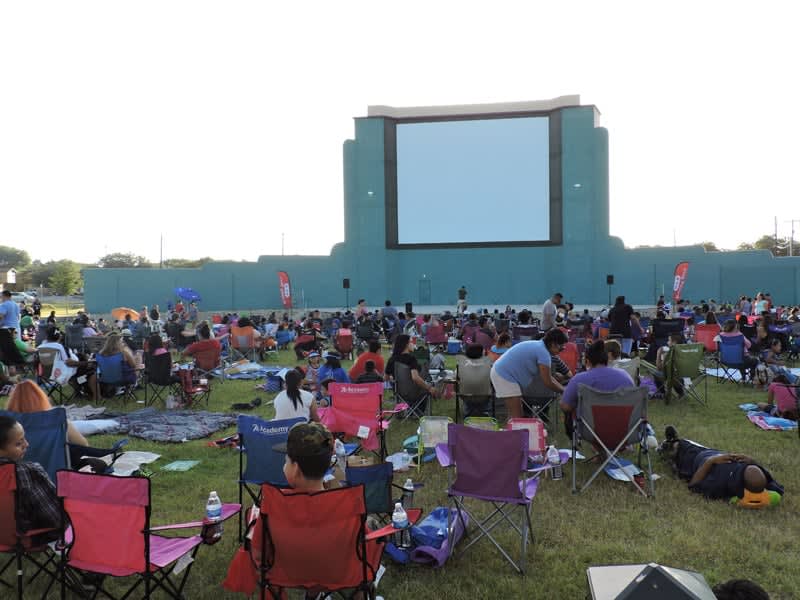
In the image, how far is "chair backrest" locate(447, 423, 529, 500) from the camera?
148 inches

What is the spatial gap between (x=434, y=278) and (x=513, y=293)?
13.2ft

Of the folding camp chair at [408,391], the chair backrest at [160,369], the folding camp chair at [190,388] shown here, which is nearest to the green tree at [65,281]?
the folding camp chair at [190,388]

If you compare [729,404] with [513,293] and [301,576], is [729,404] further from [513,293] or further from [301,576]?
[513,293]

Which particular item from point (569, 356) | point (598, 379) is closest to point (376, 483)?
point (598, 379)

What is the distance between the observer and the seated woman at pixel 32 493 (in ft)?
10.5

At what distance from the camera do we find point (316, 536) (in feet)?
8.95

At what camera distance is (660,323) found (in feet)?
35.5

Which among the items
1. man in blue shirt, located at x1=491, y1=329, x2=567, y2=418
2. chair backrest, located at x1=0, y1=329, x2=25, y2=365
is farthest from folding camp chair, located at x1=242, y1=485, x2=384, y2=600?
chair backrest, located at x1=0, y1=329, x2=25, y2=365

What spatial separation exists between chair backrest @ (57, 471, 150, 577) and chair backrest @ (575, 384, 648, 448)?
3.56 metres

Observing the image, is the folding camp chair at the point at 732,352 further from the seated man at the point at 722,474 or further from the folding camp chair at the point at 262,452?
the folding camp chair at the point at 262,452

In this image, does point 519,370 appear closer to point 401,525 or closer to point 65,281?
point 401,525

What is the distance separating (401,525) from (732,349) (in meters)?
7.96

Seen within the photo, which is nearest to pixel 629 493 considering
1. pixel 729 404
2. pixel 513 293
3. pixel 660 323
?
pixel 729 404

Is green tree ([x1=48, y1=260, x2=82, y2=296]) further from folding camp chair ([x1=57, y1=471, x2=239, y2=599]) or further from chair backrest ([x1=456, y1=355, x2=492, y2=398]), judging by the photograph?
folding camp chair ([x1=57, y1=471, x2=239, y2=599])
